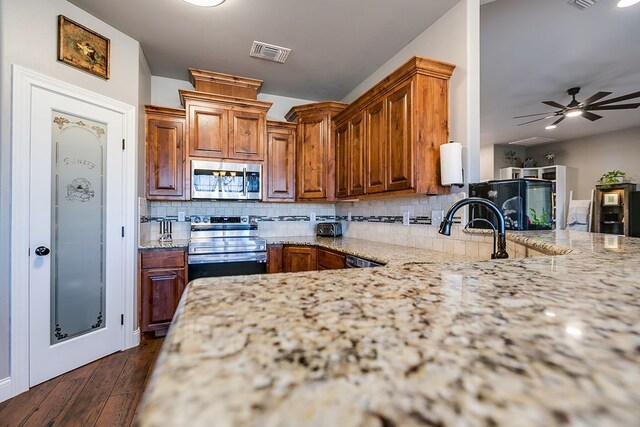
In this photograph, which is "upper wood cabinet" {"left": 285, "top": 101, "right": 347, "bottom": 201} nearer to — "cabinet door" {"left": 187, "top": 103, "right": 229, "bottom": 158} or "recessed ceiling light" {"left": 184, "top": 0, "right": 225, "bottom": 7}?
"cabinet door" {"left": 187, "top": 103, "right": 229, "bottom": 158}

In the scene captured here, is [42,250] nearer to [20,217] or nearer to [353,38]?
[20,217]

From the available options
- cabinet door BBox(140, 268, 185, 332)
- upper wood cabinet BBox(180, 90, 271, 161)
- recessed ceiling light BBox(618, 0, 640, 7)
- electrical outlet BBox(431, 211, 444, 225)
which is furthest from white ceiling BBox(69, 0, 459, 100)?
cabinet door BBox(140, 268, 185, 332)

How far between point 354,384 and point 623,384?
0.25 meters

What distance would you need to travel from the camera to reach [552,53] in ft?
10.4

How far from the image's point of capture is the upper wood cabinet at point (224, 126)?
10.4ft

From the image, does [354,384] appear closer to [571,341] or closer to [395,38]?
[571,341]

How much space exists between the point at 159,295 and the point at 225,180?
4.23ft

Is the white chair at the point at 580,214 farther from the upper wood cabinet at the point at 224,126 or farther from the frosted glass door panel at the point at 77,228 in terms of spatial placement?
the frosted glass door panel at the point at 77,228

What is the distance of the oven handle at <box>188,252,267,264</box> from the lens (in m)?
2.90

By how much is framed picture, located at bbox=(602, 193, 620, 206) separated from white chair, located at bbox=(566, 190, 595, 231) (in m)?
0.20

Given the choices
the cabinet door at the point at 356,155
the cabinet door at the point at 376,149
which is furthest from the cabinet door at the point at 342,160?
the cabinet door at the point at 376,149

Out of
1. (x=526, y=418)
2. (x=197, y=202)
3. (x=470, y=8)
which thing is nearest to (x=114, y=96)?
(x=197, y=202)

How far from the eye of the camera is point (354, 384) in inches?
11.5

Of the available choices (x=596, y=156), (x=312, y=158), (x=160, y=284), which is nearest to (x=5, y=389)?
(x=160, y=284)
